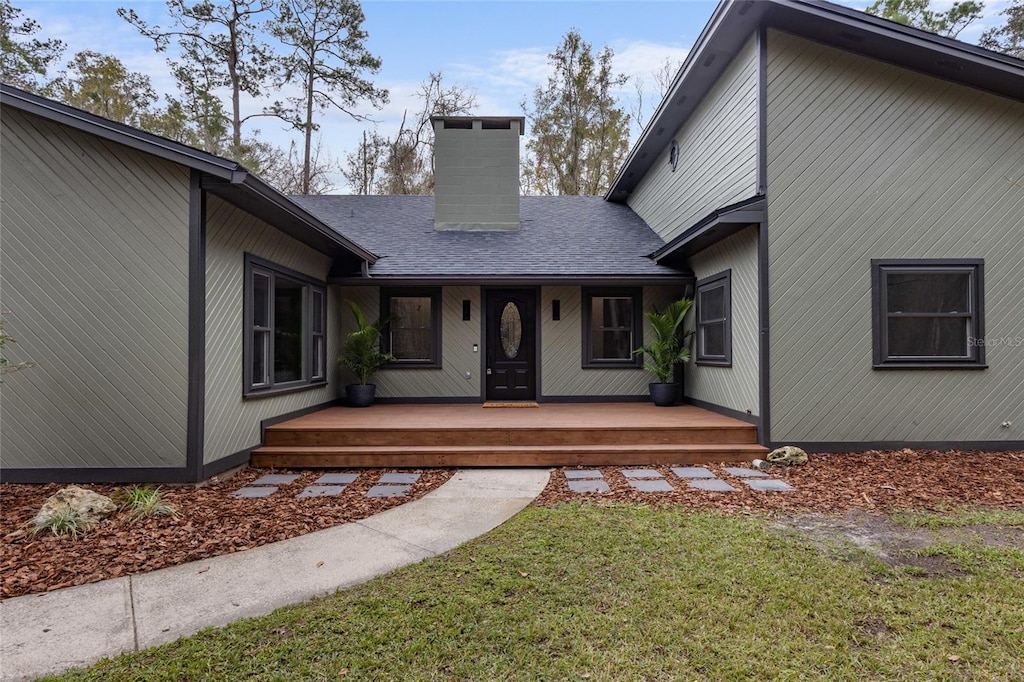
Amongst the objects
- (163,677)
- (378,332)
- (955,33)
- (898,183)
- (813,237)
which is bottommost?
(163,677)

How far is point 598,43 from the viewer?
60.4 feet

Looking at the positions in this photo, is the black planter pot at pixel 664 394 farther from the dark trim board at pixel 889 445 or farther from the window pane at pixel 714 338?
the dark trim board at pixel 889 445

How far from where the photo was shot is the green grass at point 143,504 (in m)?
4.03

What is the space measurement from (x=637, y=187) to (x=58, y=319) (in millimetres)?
9855

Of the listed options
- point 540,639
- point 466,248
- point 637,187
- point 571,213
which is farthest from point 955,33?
point 540,639

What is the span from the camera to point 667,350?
7.96 metres

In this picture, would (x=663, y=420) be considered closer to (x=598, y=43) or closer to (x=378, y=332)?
(x=378, y=332)

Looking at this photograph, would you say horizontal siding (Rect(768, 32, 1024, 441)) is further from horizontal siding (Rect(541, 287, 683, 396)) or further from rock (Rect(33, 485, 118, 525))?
rock (Rect(33, 485, 118, 525))

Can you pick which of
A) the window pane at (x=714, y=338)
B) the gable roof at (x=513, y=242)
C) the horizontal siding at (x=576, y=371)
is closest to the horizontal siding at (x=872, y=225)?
the window pane at (x=714, y=338)

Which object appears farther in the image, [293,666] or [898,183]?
[898,183]

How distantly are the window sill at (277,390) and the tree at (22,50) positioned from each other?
1450cm

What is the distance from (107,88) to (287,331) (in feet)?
51.7

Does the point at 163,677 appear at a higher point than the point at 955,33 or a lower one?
lower

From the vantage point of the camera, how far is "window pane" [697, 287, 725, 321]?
7141 millimetres
